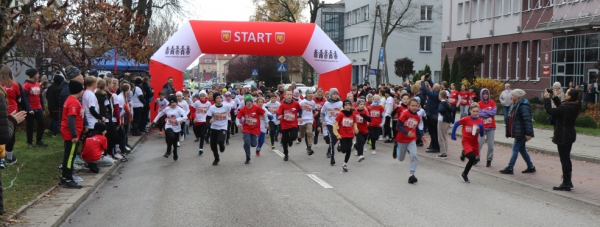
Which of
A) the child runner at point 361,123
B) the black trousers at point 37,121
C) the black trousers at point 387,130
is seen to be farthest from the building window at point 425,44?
the black trousers at point 37,121

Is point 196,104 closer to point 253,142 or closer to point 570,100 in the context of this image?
point 253,142

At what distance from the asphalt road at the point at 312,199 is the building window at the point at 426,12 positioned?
5429cm

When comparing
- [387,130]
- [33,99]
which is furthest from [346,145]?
[387,130]

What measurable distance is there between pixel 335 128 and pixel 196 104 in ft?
16.9

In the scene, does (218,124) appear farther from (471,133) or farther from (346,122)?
(471,133)

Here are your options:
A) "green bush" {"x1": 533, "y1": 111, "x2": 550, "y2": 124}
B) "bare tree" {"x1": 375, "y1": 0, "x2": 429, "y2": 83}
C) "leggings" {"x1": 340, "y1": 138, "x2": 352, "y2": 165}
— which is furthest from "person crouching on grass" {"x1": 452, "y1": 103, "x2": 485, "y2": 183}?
"bare tree" {"x1": 375, "y1": 0, "x2": 429, "y2": 83}

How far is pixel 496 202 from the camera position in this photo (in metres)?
9.42

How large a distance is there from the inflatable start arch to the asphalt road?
9803 millimetres

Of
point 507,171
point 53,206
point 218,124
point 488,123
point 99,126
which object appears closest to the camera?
point 53,206

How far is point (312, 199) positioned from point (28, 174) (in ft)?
16.4

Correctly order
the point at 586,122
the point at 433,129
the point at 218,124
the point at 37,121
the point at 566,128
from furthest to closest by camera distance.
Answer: the point at 586,122
the point at 433,129
the point at 37,121
the point at 218,124
the point at 566,128

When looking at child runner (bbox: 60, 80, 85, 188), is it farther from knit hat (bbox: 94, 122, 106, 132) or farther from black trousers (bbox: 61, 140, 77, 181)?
knit hat (bbox: 94, 122, 106, 132)

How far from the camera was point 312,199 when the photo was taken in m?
9.40

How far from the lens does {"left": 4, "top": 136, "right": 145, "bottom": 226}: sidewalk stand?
24.9 ft
